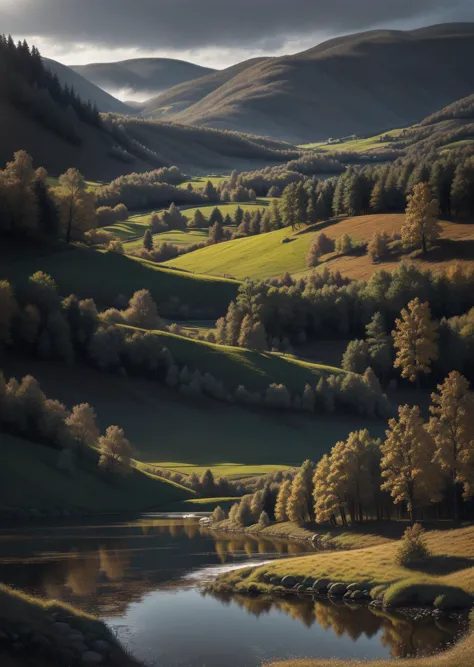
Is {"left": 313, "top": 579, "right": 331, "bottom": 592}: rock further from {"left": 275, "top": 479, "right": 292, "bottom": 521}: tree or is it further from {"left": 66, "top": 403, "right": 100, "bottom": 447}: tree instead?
{"left": 66, "top": 403, "right": 100, "bottom": 447}: tree

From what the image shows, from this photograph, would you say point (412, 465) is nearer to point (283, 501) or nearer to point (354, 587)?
point (354, 587)

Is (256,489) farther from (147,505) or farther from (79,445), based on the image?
(79,445)

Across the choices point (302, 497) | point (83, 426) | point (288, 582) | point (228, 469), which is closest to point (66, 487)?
point (83, 426)

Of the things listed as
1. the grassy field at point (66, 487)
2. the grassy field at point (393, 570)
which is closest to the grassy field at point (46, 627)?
the grassy field at point (393, 570)

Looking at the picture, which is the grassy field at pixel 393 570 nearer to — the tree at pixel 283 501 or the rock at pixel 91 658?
the tree at pixel 283 501

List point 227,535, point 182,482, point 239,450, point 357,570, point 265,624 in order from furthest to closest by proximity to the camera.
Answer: point 239,450
point 182,482
point 227,535
point 357,570
point 265,624

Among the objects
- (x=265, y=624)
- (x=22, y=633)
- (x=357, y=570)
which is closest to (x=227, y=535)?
(x=357, y=570)

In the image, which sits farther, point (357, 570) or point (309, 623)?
point (357, 570)

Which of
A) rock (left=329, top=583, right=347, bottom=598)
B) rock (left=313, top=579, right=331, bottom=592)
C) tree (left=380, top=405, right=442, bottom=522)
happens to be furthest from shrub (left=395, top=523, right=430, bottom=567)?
tree (left=380, top=405, right=442, bottom=522)
